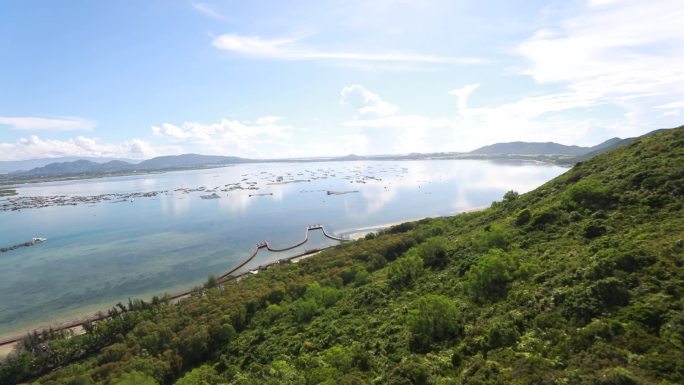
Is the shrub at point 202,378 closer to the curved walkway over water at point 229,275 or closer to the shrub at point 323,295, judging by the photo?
the shrub at point 323,295

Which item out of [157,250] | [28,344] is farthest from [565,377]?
[157,250]

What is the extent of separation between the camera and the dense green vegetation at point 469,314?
46.4ft

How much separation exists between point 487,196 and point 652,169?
86275 millimetres

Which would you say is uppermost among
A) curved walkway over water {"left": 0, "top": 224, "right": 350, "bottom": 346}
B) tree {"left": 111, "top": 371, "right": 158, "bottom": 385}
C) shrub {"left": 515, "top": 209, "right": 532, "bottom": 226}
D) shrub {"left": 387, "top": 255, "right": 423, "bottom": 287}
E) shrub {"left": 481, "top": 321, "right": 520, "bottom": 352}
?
shrub {"left": 515, "top": 209, "right": 532, "bottom": 226}

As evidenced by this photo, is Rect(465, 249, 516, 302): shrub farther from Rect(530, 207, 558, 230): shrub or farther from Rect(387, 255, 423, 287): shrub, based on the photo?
Rect(530, 207, 558, 230): shrub

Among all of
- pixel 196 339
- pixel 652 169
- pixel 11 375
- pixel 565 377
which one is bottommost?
pixel 11 375

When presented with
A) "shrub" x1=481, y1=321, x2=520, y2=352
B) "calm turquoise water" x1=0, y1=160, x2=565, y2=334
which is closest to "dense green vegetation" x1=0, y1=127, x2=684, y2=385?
"shrub" x1=481, y1=321, x2=520, y2=352

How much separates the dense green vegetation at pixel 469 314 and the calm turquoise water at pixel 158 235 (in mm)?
17005

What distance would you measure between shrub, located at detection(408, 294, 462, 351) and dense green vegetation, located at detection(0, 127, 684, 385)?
0.26 feet

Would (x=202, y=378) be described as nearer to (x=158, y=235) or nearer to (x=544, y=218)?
(x=544, y=218)

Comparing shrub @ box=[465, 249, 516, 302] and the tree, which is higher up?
shrub @ box=[465, 249, 516, 302]

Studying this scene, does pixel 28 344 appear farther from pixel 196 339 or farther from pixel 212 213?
pixel 212 213

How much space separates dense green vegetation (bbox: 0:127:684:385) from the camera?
14.1 meters

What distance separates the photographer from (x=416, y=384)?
15.8m
